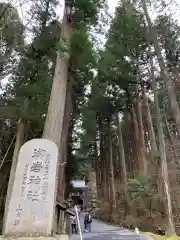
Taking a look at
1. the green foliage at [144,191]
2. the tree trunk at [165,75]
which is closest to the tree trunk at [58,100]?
the tree trunk at [165,75]

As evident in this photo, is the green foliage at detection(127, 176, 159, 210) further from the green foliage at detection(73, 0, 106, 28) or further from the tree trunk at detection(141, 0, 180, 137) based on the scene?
the green foliage at detection(73, 0, 106, 28)

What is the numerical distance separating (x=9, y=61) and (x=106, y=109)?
810 centimetres

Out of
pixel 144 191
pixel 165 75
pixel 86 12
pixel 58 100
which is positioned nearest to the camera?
pixel 58 100

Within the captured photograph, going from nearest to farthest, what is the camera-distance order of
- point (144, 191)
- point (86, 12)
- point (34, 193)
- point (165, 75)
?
point (34, 193) → point (86, 12) → point (165, 75) → point (144, 191)

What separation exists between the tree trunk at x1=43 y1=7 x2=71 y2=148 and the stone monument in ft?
4.23

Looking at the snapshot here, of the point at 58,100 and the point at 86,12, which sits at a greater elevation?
the point at 86,12

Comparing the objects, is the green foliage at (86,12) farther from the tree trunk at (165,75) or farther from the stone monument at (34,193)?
the stone monument at (34,193)

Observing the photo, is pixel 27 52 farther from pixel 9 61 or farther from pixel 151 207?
pixel 151 207

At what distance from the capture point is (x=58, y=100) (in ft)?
22.5

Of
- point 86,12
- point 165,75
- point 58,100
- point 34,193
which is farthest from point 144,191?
point 34,193

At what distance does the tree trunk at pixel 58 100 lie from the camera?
6.45m

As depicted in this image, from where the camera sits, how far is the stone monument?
4.38m

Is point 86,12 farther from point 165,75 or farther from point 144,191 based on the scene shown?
point 144,191

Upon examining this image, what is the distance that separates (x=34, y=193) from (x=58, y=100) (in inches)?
112
